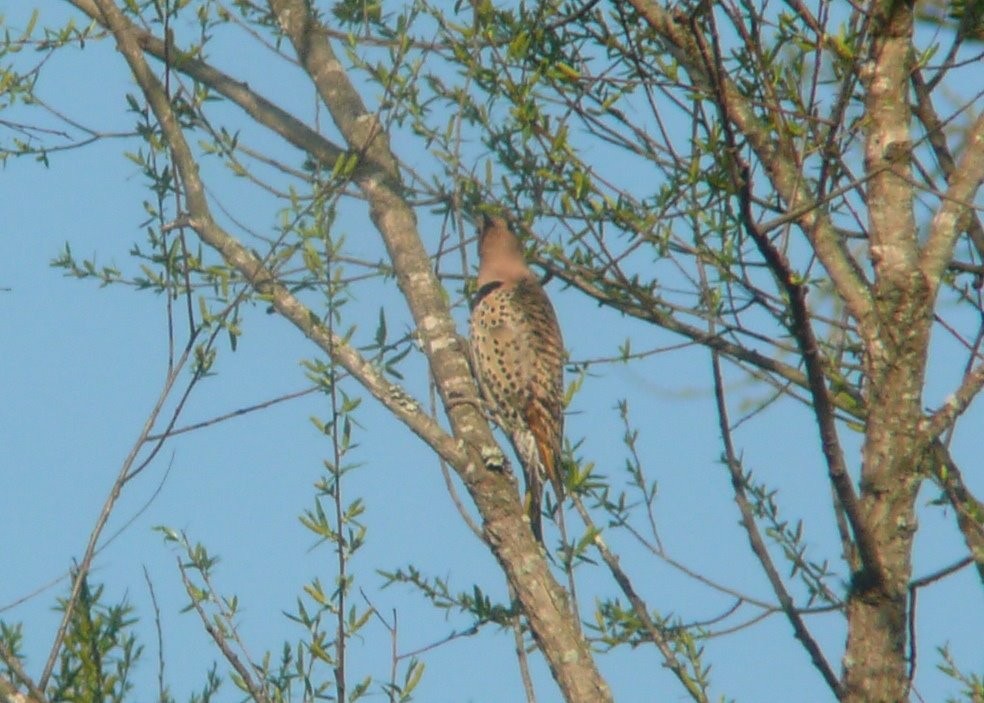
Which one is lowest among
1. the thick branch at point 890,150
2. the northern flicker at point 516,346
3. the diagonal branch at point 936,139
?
the thick branch at point 890,150

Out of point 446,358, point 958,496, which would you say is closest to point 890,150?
point 958,496

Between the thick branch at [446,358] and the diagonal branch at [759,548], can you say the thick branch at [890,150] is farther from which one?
the thick branch at [446,358]

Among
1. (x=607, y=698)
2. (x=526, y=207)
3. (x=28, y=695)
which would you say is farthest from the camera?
(x=526, y=207)

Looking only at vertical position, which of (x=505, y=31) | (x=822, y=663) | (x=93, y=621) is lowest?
(x=822, y=663)

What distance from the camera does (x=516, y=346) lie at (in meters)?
5.41

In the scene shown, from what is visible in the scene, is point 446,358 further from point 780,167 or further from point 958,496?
point 958,496

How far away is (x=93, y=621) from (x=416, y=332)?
43.0 inches

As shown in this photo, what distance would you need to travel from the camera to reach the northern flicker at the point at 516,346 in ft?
17.3

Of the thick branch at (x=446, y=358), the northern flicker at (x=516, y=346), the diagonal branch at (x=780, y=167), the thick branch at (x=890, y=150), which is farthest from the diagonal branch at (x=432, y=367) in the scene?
the northern flicker at (x=516, y=346)

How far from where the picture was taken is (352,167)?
3.32 metres

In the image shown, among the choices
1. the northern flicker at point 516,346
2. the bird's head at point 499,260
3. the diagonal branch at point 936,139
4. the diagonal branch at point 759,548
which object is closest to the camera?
the diagonal branch at point 759,548

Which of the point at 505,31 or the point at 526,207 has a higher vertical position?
the point at 505,31

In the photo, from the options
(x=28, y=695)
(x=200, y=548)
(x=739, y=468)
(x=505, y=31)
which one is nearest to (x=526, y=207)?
(x=505, y=31)

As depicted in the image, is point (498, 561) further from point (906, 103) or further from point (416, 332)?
point (906, 103)
